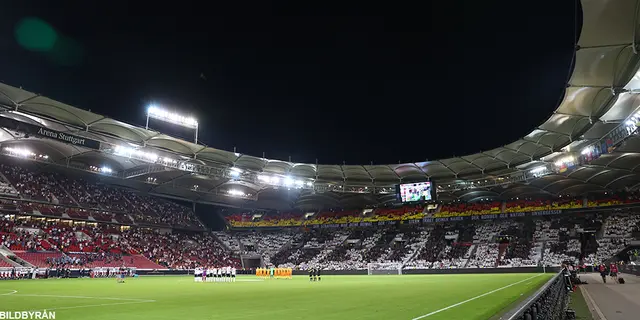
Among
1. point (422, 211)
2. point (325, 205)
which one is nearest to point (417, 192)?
point (422, 211)

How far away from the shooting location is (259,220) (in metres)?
72.3

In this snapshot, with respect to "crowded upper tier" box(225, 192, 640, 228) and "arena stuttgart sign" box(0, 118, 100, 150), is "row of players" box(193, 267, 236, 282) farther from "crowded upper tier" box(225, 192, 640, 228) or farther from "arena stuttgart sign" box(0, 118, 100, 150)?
"crowded upper tier" box(225, 192, 640, 228)

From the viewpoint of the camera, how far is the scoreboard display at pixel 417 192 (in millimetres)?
47156

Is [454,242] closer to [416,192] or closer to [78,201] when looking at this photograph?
[416,192]

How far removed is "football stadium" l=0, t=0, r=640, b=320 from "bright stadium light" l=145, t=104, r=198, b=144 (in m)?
0.14

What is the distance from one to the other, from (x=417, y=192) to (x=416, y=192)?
0.13 metres

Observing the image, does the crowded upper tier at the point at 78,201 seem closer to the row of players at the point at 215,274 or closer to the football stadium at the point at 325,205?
the football stadium at the point at 325,205

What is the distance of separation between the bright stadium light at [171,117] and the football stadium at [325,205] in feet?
0.47

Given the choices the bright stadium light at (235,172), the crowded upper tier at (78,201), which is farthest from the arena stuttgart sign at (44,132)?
the crowded upper tier at (78,201)

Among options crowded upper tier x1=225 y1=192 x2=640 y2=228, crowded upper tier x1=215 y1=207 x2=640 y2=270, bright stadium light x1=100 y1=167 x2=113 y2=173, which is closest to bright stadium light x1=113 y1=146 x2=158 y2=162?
bright stadium light x1=100 y1=167 x2=113 y2=173

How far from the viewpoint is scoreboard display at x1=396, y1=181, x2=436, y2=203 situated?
47.2m

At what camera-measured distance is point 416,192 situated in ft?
157

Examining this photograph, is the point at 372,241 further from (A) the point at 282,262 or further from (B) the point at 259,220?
(B) the point at 259,220

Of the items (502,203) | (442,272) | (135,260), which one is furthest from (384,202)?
(135,260)
